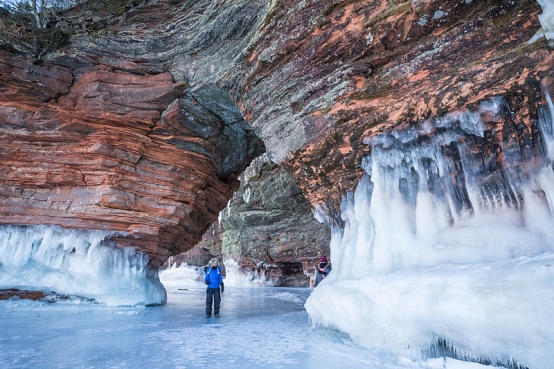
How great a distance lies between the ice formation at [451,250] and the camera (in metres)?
3.28

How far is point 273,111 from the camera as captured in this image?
773 cm

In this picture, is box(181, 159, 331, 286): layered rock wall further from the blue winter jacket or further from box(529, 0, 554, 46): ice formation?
box(529, 0, 554, 46): ice formation

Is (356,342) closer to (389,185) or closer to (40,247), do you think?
(389,185)

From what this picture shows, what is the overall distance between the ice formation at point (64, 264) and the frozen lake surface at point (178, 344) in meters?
2.74

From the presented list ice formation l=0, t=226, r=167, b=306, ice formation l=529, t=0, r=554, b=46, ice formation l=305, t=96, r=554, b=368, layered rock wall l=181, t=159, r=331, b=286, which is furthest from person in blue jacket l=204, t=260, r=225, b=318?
layered rock wall l=181, t=159, r=331, b=286

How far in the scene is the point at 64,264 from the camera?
1067 cm

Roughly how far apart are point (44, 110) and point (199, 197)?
5.32 metres

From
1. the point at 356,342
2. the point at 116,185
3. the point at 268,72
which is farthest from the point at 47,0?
the point at 356,342

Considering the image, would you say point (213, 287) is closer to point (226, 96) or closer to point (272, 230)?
point (226, 96)

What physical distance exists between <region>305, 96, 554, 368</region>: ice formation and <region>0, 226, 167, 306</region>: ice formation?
7440 millimetres

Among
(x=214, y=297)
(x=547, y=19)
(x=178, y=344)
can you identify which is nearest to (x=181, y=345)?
(x=178, y=344)

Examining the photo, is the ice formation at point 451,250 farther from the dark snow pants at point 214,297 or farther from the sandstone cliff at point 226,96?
the dark snow pants at point 214,297

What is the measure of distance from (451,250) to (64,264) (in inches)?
440

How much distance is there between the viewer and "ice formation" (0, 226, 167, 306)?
10188 millimetres
